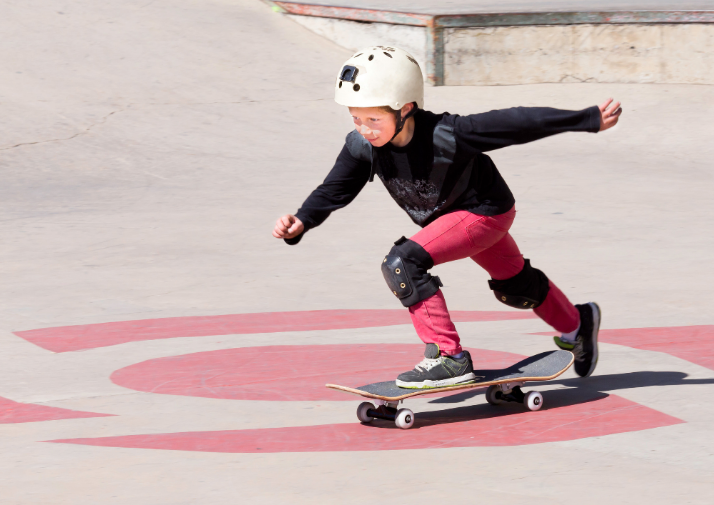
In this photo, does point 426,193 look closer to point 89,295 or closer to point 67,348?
point 67,348

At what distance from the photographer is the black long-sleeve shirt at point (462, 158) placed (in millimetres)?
4598

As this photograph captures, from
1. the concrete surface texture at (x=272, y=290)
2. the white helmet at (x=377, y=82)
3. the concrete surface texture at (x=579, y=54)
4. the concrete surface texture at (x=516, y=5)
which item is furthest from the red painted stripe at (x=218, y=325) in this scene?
the concrete surface texture at (x=516, y=5)

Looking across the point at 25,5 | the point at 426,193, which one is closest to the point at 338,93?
the point at 426,193

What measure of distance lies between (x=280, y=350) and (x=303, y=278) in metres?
1.82

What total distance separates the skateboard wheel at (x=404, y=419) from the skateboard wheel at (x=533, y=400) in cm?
59

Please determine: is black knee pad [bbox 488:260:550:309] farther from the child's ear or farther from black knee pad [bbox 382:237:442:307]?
the child's ear

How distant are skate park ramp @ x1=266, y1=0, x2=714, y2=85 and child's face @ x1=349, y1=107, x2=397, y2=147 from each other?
10.1 meters

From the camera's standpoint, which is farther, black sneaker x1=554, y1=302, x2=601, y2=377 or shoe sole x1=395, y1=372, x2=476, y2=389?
black sneaker x1=554, y1=302, x2=601, y2=377

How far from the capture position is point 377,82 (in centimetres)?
466

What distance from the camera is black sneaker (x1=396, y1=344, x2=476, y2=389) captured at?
4.74 meters

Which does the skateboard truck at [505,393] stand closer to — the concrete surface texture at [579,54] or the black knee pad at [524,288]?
the black knee pad at [524,288]

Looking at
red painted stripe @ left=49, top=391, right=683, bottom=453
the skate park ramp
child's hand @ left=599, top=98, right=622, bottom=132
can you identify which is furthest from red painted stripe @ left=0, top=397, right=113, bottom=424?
the skate park ramp

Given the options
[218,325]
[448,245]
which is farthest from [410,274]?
[218,325]

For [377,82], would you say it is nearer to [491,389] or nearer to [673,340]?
[491,389]
